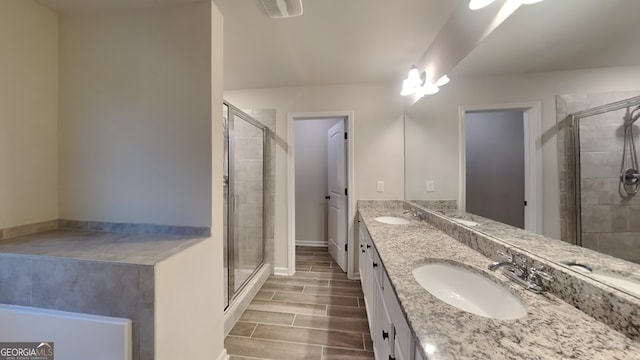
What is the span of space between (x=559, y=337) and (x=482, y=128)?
1192mm

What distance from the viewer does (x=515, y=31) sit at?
1.10 m

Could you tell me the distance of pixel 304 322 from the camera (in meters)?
2.03

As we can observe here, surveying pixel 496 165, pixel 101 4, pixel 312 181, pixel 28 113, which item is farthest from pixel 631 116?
pixel 312 181

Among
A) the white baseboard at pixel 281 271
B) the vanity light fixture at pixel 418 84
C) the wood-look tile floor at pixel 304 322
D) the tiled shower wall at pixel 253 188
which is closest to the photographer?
the wood-look tile floor at pixel 304 322

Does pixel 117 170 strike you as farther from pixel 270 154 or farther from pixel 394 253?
pixel 394 253

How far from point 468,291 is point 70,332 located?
5.70ft

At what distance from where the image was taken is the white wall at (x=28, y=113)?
140 centimetres

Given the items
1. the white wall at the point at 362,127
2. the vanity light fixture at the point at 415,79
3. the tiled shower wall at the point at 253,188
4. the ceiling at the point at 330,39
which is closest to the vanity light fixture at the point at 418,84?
the vanity light fixture at the point at 415,79

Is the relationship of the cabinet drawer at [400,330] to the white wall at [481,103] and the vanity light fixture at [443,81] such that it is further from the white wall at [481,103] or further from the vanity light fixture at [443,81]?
the vanity light fixture at [443,81]

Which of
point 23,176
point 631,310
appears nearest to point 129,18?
point 23,176

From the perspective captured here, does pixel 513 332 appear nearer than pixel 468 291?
Yes

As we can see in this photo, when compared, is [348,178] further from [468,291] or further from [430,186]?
[468,291]


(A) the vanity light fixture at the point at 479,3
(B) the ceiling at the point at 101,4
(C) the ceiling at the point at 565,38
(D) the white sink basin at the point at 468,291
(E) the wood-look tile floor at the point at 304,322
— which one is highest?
(B) the ceiling at the point at 101,4

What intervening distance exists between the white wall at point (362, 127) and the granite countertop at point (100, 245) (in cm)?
164
